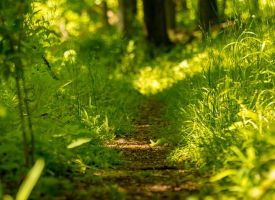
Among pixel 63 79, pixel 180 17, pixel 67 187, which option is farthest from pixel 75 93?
pixel 180 17

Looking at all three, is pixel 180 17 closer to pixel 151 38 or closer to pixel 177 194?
pixel 151 38

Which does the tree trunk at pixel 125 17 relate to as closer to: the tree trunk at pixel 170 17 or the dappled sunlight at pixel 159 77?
the tree trunk at pixel 170 17

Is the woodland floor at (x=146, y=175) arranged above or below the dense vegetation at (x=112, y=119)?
below

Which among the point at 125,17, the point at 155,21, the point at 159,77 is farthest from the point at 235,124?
the point at 125,17

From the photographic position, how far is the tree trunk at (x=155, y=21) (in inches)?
435

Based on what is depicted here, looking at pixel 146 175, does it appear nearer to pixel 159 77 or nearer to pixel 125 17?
pixel 159 77

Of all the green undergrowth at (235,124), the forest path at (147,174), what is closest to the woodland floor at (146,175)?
the forest path at (147,174)

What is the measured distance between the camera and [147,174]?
8.80 feet

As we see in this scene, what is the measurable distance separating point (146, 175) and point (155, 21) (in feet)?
29.2

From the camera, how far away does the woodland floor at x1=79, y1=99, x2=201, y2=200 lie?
7.59 feet

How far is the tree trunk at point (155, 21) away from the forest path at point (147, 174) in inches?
291

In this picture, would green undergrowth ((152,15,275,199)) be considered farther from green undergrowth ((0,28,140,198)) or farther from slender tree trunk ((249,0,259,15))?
green undergrowth ((0,28,140,198))

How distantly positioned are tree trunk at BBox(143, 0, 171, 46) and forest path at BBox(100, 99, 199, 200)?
7399 millimetres

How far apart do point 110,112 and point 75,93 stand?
48 cm
